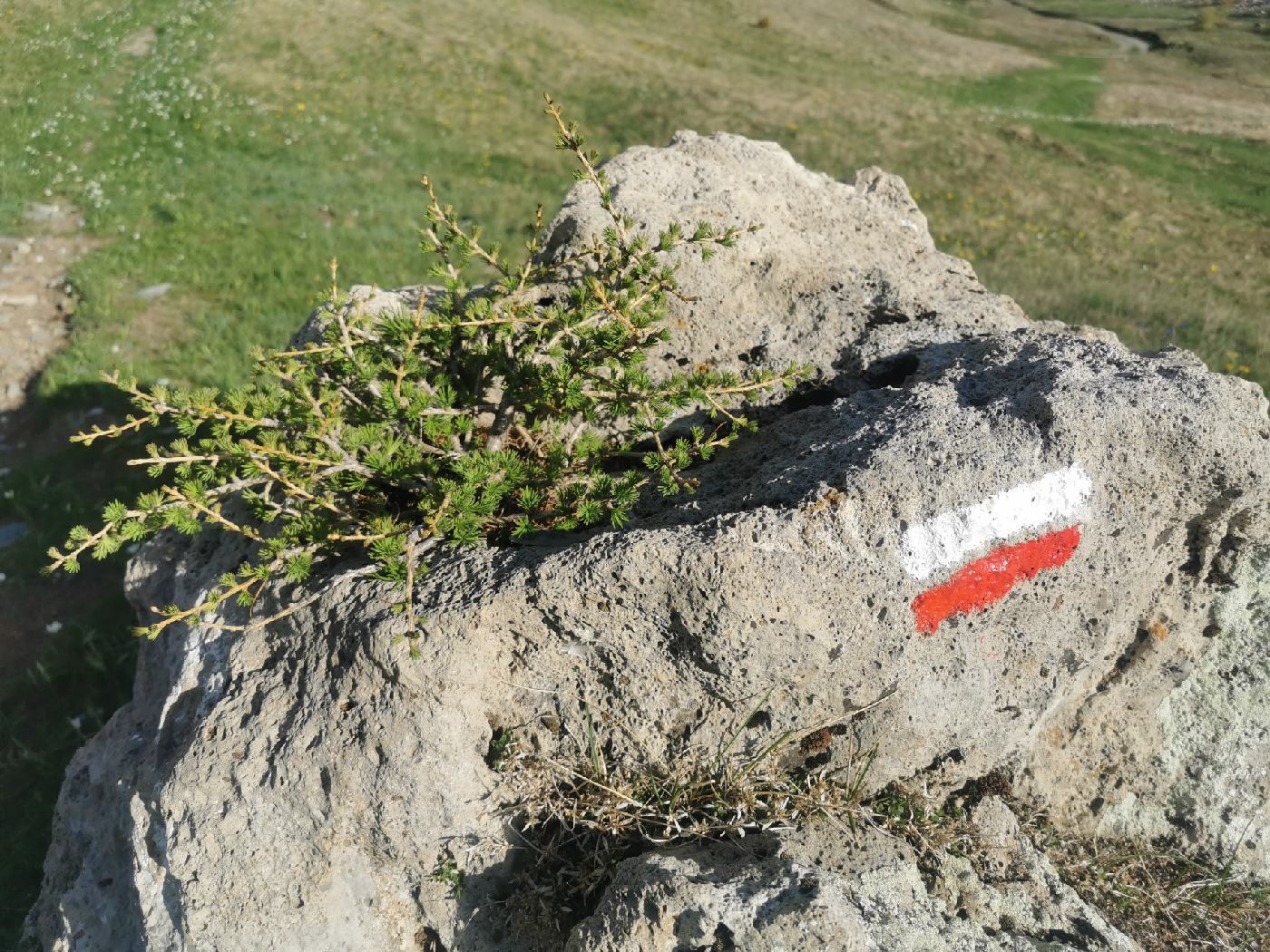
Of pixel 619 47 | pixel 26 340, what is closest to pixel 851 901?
pixel 26 340

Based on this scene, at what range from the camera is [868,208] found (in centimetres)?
518

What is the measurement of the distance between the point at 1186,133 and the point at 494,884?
73.0ft

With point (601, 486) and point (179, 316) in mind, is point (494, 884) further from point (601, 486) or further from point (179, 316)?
point (179, 316)

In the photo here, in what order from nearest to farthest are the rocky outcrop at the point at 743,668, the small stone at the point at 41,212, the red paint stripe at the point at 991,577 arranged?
the rocky outcrop at the point at 743,668 → the red paint stripe at the point at 991,577 → the small stone at the point at 41,212

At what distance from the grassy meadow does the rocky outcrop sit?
96.6 inches

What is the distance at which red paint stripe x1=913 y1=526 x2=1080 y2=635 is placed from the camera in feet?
9.22

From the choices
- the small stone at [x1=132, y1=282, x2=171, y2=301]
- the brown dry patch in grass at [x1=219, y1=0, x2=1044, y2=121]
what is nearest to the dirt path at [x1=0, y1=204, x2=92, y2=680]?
the small stone at [x1=132, y1=282, x2=171, y2=301]

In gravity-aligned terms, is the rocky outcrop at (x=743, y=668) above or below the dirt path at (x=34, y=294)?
above

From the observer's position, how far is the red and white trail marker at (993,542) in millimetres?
2771

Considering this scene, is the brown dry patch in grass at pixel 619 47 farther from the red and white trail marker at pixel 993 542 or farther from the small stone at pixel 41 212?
the red and white trail marker at pixel 993 542

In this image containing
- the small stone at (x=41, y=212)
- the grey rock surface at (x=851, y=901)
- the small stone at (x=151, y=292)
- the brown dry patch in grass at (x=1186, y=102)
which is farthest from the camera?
the brown dry patch in grass at (x=1186, y=102)

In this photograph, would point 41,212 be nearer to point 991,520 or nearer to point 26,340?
point 26,340

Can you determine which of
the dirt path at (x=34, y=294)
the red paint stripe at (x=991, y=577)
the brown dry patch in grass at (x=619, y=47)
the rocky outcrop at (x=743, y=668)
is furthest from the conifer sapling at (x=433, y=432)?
the brown dry patch in grass at (x=619, y=47)

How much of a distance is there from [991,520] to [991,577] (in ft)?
0.65
